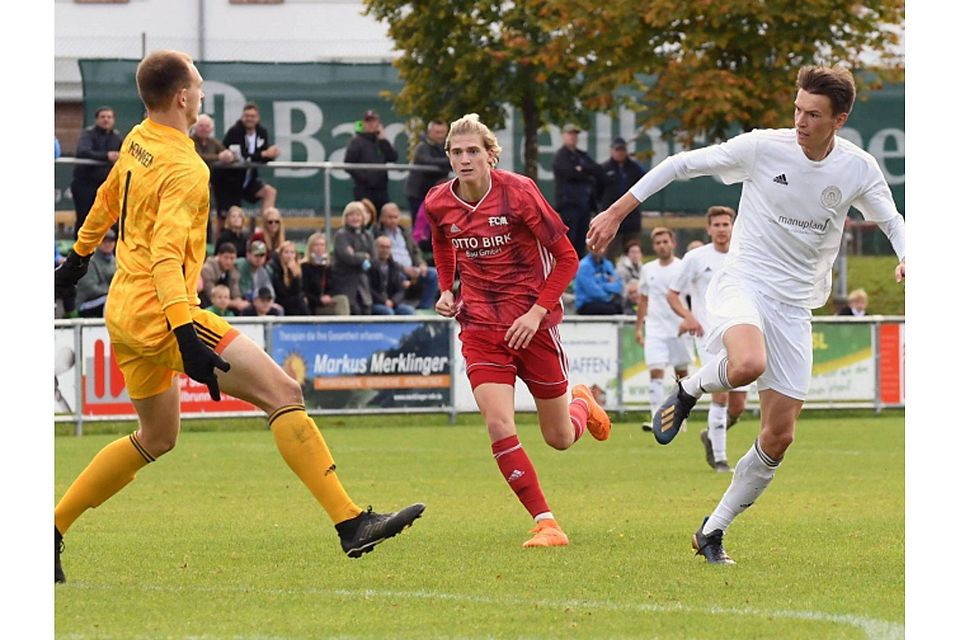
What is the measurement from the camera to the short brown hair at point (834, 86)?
8.30m

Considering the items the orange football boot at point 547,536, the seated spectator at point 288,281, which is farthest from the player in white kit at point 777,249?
the seated spectator at point 288,281

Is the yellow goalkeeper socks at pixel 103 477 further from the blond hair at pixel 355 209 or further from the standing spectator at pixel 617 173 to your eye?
the standing spectator at pixel 617 173

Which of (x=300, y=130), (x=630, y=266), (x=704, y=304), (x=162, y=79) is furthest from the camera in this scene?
(x=300, y=130)

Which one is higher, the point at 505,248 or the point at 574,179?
the point at 574,179

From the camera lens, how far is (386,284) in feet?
75.8

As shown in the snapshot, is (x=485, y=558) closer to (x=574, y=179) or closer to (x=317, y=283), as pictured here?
(x=317, y=283)

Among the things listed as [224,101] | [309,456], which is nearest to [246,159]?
[224,101]

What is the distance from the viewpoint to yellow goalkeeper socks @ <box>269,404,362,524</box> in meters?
7.77

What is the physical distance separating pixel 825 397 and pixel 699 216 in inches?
183

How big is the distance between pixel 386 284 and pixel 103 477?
15114 mm

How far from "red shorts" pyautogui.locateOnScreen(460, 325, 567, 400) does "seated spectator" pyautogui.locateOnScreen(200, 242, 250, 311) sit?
38.0 ft

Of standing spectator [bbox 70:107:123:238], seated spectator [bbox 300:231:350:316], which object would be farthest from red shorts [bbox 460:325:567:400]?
standing spectator [bbox 70:107:123:238]

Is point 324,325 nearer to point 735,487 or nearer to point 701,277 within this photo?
point 701,277

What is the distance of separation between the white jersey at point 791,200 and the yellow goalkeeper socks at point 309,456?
6.77ft
